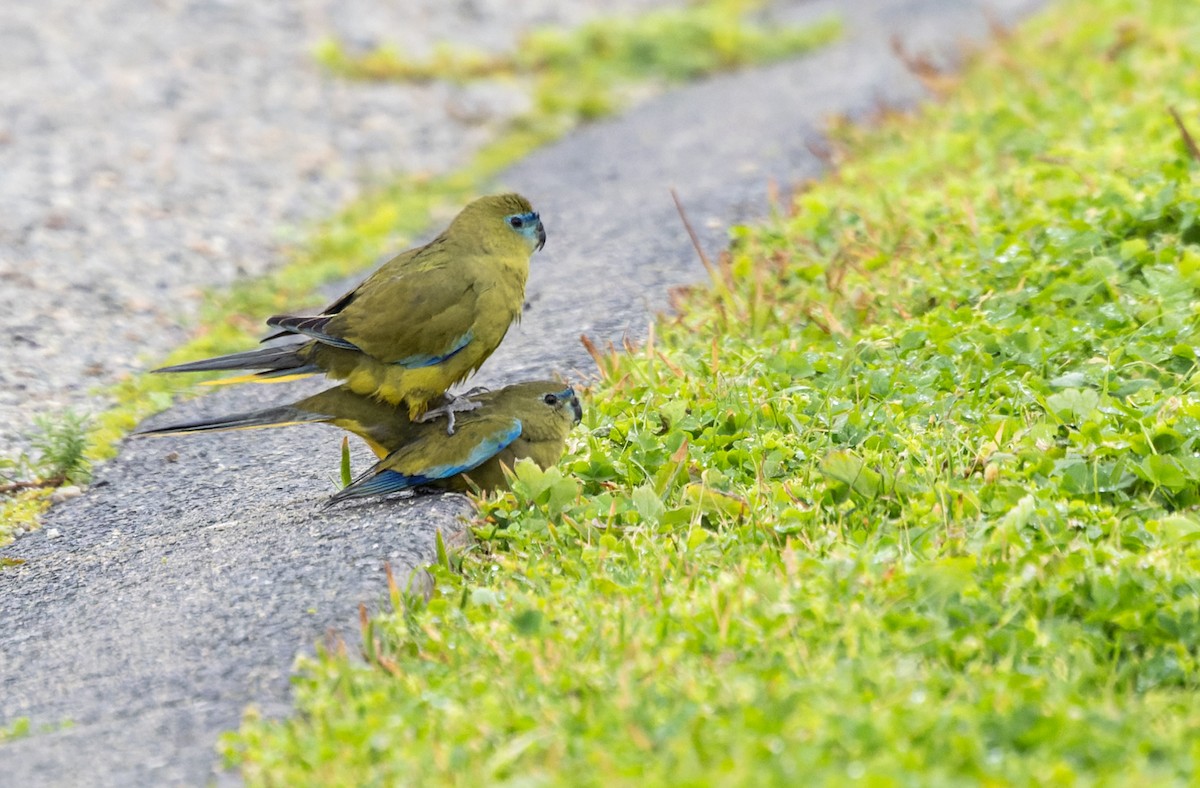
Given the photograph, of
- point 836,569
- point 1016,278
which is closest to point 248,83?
point 1016,278

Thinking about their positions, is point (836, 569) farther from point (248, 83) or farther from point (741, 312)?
point (248, 83)

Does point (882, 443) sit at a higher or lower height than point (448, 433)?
lower

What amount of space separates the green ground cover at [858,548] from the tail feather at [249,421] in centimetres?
77

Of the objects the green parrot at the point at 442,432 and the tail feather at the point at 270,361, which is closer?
the green parrot at the point at 442,432

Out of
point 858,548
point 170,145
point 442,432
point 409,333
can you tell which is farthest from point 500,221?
point 170,145

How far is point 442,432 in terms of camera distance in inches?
173

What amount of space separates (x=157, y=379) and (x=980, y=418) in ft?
11.7

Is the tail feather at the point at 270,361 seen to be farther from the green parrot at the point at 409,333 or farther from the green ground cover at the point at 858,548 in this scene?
the green ground cover at the point at 858,548

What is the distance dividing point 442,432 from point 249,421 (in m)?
0.60

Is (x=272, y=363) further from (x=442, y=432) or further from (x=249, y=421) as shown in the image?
(x=442, y=432)

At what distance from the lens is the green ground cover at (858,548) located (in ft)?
9.61

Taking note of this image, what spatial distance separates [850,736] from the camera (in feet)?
9.28

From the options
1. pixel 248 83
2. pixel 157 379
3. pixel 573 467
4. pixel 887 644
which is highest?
pixel 248 83

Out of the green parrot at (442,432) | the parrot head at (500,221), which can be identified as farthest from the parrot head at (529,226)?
the green parrot at (442,432)
